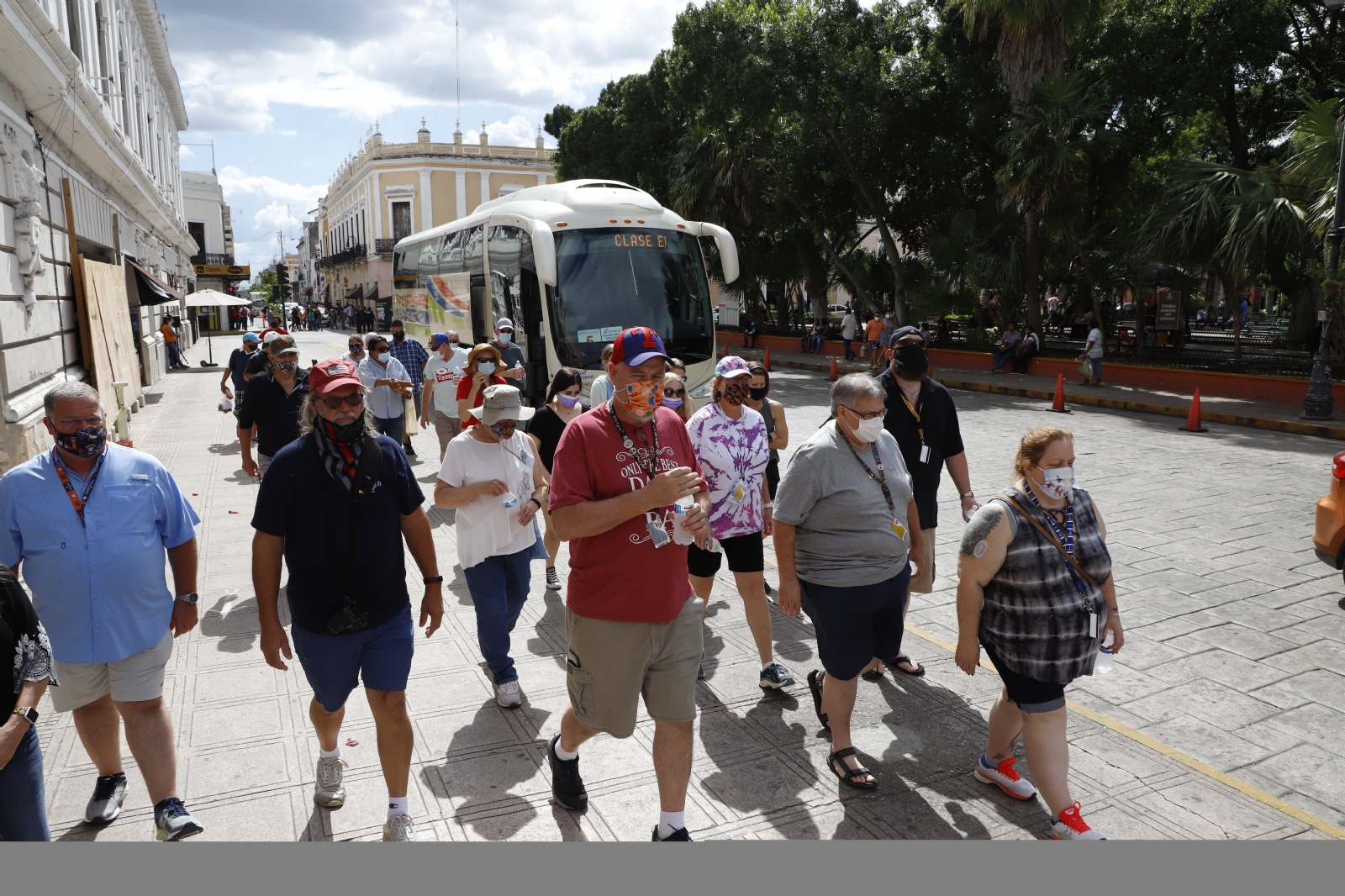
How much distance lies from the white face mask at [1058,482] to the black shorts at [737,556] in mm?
1762

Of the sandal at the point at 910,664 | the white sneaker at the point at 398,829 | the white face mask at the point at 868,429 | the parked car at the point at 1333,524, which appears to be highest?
the white face mask at the point at 868,429

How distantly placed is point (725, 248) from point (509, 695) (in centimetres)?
1057

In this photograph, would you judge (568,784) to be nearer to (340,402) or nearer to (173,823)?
(173,823)

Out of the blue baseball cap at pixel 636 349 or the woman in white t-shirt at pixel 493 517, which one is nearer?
the blue baseball cap at pixel 636 349

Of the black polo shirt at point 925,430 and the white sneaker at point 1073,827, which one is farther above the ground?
the black polo shirt at point 925,430

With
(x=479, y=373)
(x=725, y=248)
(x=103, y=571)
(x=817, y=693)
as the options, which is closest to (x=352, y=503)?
(x=103, y=571)

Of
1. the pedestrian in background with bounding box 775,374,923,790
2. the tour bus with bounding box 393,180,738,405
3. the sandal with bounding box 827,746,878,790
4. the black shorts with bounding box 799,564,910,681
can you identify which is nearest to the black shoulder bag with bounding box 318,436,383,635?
the pedestrian in background with bounding box 775,374,923,790

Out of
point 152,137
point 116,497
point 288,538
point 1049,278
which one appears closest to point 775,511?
point 288,538

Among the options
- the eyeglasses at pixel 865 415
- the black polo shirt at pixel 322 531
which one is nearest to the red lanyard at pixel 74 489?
the black polo shirt at pixel 322 531

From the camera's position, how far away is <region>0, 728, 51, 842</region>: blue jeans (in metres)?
2.65

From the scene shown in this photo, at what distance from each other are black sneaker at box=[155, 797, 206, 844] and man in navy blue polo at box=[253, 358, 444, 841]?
687mm

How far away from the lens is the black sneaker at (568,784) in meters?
3.69

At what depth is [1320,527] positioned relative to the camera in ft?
21.4

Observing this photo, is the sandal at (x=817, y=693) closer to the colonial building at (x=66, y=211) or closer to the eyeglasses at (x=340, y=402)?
the eyeglasses at (x=340, y=402)
